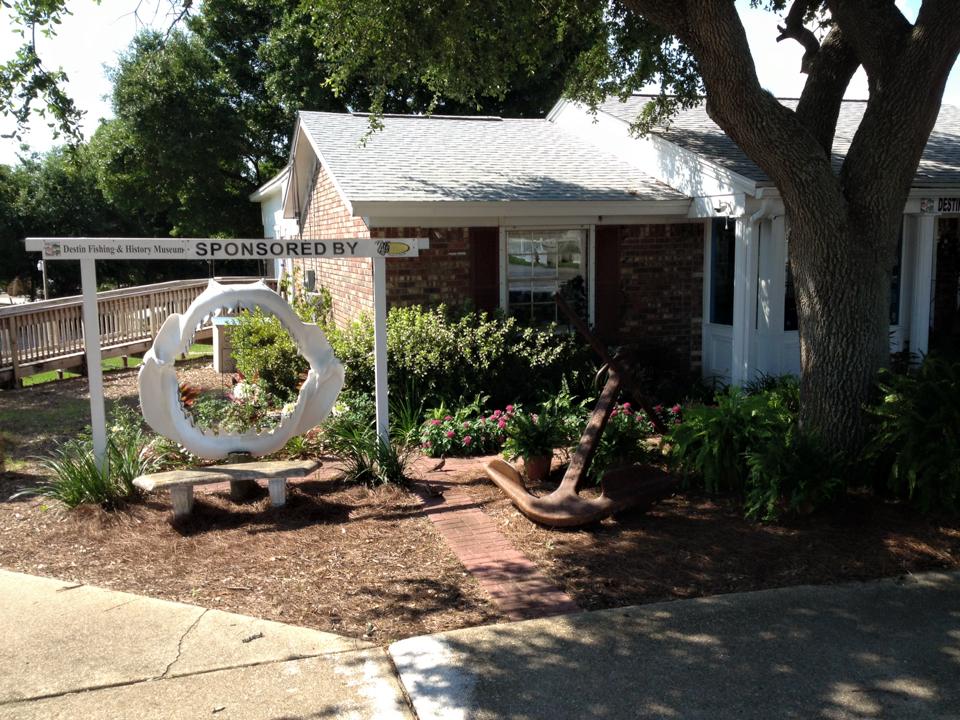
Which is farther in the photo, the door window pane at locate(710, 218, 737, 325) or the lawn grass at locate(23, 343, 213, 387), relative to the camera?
the lawn grass at locate(23, 343, 213, 387)

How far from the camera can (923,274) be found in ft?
36.7

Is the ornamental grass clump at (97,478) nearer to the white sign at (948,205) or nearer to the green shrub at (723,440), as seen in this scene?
the green shrub at (723,440)

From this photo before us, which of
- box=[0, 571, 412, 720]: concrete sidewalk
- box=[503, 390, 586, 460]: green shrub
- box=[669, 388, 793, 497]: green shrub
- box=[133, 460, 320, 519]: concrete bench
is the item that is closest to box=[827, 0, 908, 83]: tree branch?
box=[669, 388, 793, 497]: green shrub

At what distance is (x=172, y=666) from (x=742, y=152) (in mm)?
A: 8960

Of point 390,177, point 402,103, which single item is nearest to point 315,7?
point 390,177

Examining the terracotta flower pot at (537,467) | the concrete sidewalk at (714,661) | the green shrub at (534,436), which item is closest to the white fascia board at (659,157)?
the green shrub at (534,436)

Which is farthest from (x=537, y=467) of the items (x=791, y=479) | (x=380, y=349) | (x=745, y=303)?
(x=745, y=303)

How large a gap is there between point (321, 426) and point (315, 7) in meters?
4.36

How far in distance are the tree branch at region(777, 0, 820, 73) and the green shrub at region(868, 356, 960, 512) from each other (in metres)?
3.47

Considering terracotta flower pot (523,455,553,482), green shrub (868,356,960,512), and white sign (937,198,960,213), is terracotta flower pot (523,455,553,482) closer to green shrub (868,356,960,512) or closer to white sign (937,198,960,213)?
green shrub (868,356,960,512)

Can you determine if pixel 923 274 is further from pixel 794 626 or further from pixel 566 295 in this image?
pixel 794 626

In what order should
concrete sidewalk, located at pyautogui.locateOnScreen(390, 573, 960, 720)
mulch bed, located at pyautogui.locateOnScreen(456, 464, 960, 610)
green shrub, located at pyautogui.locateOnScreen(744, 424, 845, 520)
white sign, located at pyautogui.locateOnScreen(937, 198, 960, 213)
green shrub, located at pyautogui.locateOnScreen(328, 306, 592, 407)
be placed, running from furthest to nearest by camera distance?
1. white sign, located at pyautogui.locateOnScreen(937, 198, 960, 213)
2. green shrub, located at pyautogui.locateOnScreen(328, 306, 592, 407)
3. green shrub, located at pyautogui.locateOnScreen(744, 424, 845, 520)
4. mulch bed, located at pyautogui.locateOnScreen(456, 464, 960, 610)
5. concrete sidewalk, located at pyautogui.locateOnScreen(390, 573, 960, 720)

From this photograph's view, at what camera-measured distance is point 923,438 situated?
6.15 meters

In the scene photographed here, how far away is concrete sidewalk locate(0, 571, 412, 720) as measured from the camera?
13.0 feet
